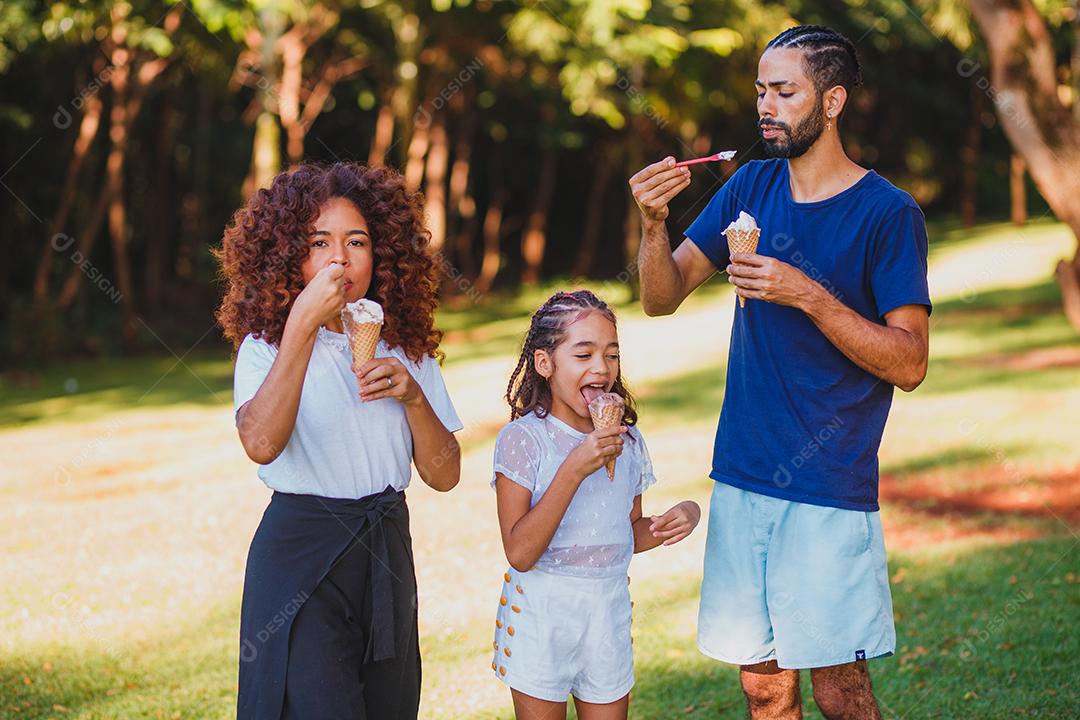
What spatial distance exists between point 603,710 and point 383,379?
1167mm

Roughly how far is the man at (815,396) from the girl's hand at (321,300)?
0.93 metres

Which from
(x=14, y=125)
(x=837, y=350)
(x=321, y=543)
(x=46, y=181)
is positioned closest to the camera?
(x=321, y=543)

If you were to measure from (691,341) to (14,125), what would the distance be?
42.8ft

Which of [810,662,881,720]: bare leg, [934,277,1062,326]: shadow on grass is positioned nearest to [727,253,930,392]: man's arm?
[810,662,881,720]: bare leg

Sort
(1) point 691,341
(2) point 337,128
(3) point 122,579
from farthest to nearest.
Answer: (2) point 337,128 → (1) point 691,341 → (3) point 122,579

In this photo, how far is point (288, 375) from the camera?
3018 mm

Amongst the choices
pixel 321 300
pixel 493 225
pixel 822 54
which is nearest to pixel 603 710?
pixel 321 300

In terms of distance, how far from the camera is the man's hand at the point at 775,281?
3.13 m

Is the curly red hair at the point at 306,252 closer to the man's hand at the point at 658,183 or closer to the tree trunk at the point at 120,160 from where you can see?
the man's hand at the point at 658,183

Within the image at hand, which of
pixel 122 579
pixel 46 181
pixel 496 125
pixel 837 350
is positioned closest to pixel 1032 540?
pixel 837 350

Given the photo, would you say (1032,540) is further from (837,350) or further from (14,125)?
(14,125)

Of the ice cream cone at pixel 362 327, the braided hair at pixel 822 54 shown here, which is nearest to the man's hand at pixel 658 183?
the braided hair at pixel 822 54

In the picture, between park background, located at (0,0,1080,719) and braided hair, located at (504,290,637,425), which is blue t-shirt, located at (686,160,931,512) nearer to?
braided hair, located at (504,290,637,425)

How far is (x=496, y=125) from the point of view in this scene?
3041 cm
